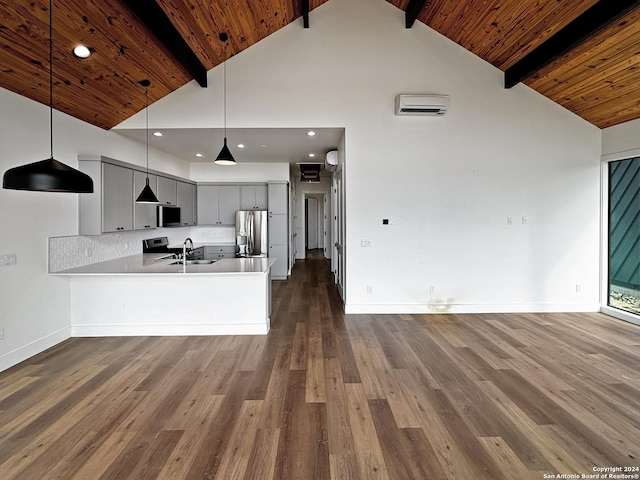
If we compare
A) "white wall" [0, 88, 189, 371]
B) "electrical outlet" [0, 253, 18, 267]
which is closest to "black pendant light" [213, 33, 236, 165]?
"white wall" [0, 88, 189, 371]

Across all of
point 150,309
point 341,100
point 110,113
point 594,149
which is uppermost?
point 341,100

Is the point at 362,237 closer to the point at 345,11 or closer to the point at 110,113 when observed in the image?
the point at 345,11

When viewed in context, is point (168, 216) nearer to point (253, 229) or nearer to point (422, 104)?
point (253, 229)

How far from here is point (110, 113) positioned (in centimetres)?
430

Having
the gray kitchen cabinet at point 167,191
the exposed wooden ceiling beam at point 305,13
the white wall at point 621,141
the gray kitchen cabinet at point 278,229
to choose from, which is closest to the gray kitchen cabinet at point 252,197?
the gray kitchen cabinet at point 278,229

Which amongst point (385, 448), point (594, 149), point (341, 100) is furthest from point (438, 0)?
point (385, 448)

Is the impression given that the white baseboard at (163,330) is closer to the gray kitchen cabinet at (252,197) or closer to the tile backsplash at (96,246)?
the tile backsplash at (96,246)

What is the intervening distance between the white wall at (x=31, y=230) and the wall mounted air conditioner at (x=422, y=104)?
4028mm

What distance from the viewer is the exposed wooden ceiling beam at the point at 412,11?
4.17 metres

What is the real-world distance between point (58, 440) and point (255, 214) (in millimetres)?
5418

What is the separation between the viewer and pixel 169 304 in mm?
3998

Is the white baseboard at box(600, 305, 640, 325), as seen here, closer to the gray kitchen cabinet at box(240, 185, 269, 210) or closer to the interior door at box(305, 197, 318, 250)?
the gray kitchen cabinet at box(240, 185, 269, 210)

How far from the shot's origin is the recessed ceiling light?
310 cm

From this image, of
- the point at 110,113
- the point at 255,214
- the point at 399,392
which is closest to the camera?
the point at 399,392
